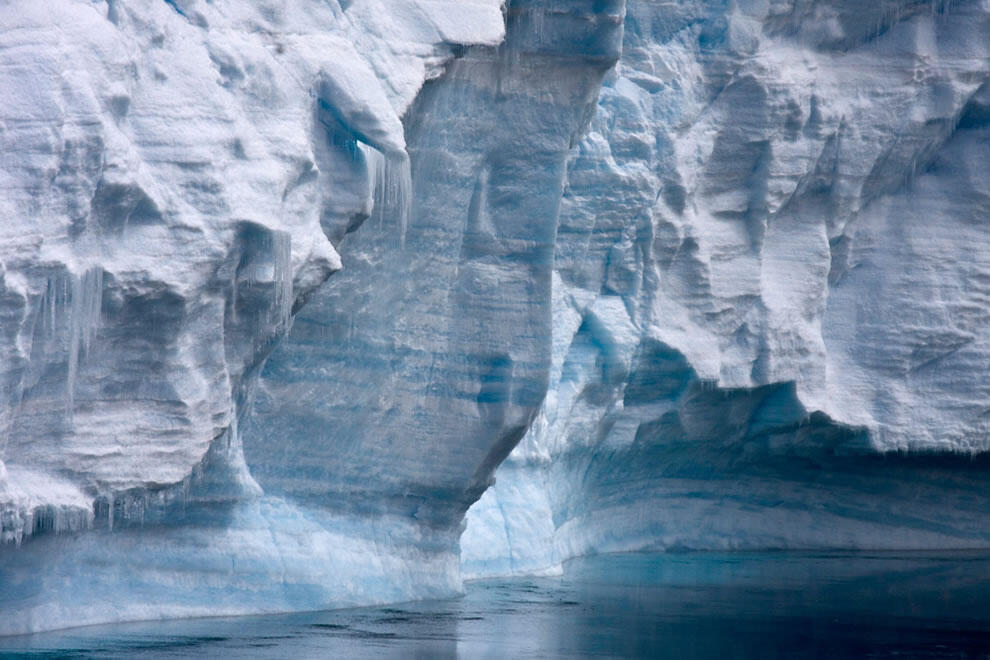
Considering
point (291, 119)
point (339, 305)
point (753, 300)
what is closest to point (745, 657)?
point (339, 305)

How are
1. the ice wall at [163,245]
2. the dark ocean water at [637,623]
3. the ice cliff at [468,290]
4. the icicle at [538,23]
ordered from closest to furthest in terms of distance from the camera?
1. the ice wall at [163,245]
2. the ice cliff at [468,290]
3. the dark ocean water at [637,623]
4. the icicle at [538,23]

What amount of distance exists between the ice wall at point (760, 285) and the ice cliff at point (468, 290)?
31 millimetres

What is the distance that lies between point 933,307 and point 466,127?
5.80 metres

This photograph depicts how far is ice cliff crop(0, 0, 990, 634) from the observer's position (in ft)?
28.8

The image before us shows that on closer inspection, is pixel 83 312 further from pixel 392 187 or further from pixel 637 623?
pixel 637 623

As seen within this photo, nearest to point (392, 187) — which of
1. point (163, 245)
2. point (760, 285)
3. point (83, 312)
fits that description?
point (163, 245)

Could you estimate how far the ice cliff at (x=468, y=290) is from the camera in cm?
879

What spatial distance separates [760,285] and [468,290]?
3.81 metres

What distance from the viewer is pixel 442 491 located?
11.3 m

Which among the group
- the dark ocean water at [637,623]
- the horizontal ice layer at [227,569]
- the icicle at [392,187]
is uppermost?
the icicle at [392,187]

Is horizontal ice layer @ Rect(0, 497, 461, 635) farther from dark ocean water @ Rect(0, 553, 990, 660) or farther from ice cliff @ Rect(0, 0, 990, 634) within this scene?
dark ocean water @ Rect(0, 553, 990, 660)

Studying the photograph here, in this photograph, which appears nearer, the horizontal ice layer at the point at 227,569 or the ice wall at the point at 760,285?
the horizontal ice layer at the point at 227,569

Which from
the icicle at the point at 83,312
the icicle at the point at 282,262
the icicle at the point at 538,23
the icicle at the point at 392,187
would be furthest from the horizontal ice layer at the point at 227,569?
the icicle at the point at 538,23

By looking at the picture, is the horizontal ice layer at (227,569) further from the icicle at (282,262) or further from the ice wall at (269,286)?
the icicle at (282,262)
